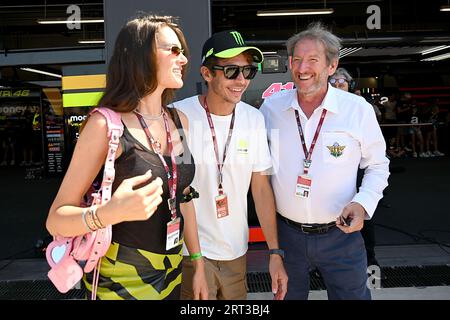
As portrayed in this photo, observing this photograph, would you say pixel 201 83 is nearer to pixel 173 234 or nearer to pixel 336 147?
pixel 336 147

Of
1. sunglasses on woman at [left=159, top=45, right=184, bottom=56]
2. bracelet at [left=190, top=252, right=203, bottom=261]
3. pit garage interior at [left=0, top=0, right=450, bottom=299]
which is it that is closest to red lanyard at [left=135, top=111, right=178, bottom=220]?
sunglasses on woman at [left=159, top=45, right=184, bottom=56]

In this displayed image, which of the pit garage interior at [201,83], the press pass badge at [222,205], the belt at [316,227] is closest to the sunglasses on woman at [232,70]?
the press pass badge at [222,205]

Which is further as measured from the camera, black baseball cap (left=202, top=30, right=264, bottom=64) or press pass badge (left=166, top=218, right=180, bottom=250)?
black baseball cap (left=202, top=30, right=264, bottom=64)

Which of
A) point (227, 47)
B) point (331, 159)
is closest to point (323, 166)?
point (331, 159)

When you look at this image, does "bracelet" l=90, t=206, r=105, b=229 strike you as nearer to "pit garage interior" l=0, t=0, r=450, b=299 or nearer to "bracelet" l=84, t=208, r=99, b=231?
"bracelet" l=84, t=208, r=99, b=231

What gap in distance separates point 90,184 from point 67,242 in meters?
0.22

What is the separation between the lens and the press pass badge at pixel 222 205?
237 cm

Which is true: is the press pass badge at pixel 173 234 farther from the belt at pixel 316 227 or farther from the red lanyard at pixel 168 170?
the belt at pixel 316 227

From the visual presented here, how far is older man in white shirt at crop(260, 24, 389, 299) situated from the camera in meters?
2.51

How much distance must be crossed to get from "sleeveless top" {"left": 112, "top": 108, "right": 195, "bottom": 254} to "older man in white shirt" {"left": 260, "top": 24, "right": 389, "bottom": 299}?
79cm

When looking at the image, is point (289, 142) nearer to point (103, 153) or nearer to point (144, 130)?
point (144, 130)

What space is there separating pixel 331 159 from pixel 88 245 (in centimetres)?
136

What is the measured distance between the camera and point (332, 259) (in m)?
2.54
